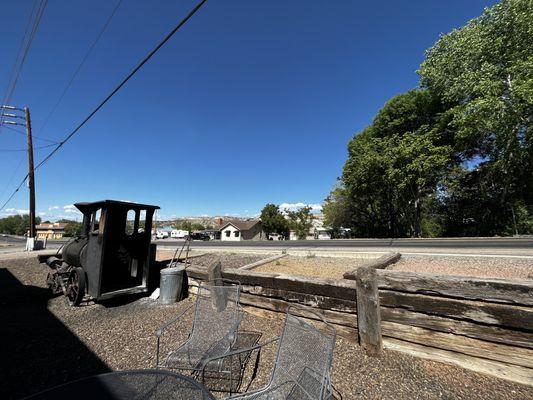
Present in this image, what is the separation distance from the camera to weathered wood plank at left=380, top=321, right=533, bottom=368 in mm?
2809

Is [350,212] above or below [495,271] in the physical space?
above

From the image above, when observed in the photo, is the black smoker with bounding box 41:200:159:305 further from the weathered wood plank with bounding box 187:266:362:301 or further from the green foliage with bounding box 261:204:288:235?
the green foliage with bounding box 261:204:288:235

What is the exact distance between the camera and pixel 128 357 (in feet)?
12.7

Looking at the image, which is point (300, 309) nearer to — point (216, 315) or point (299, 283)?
point (299, 283)

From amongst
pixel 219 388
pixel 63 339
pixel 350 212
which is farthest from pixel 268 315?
pixel 350 212

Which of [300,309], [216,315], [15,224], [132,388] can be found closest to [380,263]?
[300,309]

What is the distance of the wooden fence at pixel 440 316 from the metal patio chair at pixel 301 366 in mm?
788

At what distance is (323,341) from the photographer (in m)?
2.45

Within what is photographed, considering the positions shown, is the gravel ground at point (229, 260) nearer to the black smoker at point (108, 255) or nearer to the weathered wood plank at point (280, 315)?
the black smoker at point (108, 255)

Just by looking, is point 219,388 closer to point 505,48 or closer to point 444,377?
point 444,377

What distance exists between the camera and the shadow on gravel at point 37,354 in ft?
10.9

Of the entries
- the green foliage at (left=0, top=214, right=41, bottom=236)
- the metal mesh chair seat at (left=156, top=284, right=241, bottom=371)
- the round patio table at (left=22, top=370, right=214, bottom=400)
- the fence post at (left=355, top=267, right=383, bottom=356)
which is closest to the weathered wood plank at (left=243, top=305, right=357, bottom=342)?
the fence post at (left=355, top=267, right=383, bottom=356)

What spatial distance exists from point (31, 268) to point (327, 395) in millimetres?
13803

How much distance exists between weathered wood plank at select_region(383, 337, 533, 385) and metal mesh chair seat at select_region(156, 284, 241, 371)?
82.9 inches
